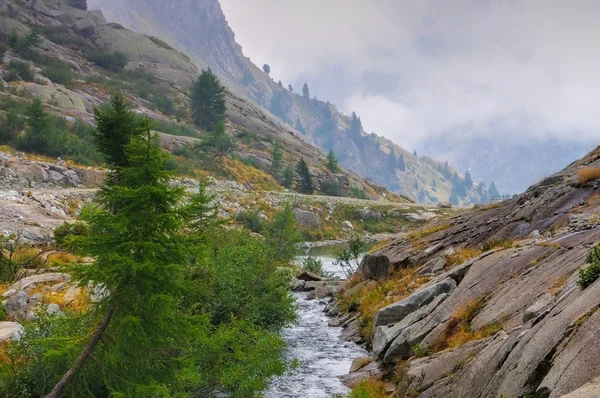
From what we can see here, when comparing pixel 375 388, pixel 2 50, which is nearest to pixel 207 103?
pixel 2 50

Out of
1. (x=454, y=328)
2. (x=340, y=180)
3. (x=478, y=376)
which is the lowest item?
(x=478, y=376)

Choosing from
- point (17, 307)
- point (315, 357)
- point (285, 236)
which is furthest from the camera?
point (285, 236)

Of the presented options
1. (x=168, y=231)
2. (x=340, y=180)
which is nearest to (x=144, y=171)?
(x=168, y=231)

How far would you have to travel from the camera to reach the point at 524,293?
46.9ft

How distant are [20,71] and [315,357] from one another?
106434 mm

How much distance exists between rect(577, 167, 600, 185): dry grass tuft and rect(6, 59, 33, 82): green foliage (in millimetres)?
107921

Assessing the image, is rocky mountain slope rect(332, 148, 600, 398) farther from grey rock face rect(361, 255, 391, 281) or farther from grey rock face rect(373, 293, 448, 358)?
grey rock face rect(361, 255, 391, 281)

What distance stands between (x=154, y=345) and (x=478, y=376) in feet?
26.6

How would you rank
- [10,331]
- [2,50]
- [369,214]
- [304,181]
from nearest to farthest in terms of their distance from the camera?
[10,331], [369,214], [304,181], [2,50]

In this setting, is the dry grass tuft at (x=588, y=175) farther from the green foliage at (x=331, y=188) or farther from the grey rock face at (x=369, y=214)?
the green foliage at (x=331, y=188)

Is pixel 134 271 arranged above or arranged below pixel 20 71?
below

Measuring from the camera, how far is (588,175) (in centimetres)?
2394

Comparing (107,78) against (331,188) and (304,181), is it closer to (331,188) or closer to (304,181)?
(304,181)

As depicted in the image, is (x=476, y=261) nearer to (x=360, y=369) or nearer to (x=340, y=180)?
(x=360, y=369)
